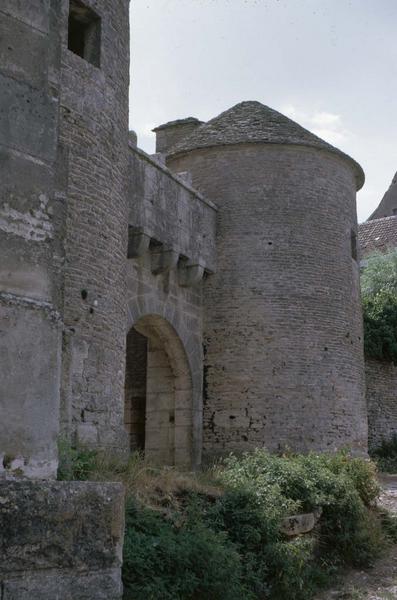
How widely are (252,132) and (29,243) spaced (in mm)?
14223

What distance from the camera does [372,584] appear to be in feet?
29.5

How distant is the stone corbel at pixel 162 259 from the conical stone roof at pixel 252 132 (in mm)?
3187

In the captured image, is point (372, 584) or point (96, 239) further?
point (96, 239)

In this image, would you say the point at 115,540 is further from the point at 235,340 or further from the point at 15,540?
the point at 235,340

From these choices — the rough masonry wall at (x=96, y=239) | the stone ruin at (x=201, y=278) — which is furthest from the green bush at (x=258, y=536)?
the rough masonry wall at (x=96, y=239)

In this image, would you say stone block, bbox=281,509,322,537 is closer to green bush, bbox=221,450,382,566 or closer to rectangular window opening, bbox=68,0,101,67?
green bush, bbox=221,450,382,566

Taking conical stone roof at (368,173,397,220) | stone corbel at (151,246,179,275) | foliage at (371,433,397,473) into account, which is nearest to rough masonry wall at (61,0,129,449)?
stone corbel at (151,246,179,275)

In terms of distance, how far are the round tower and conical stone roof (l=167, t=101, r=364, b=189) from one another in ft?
0.11

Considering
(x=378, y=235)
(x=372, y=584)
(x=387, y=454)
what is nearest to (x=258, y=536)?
(x=372, y=584)

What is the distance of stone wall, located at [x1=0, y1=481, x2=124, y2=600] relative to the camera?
2.04 m

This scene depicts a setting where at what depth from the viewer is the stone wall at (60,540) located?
6.69ft

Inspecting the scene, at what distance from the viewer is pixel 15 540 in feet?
6.70

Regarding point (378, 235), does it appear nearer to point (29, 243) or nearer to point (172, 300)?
point (172, 300)

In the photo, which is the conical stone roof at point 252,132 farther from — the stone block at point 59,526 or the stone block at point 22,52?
the stone block at point 59,526
